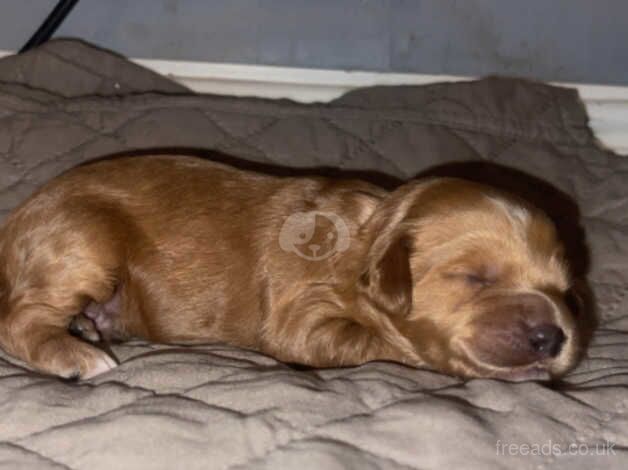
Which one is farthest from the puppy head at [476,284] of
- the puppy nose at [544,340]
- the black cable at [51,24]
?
the black cable at [51,24]

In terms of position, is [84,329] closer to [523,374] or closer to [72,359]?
[72,359]

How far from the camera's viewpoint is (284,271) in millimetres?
2418

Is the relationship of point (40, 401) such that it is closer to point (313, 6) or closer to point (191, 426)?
point (191, 426)

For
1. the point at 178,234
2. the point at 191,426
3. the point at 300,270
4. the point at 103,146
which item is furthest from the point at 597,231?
the point at 191,426

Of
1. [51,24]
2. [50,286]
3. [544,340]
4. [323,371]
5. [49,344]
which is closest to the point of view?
[544,340]

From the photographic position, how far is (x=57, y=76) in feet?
11.5

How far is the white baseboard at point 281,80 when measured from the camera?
3920 mm

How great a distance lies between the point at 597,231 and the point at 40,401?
1.91 metres

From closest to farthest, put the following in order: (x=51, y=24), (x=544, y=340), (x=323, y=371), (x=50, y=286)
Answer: (x=544, y=340) < (x=323, y=371) < (x=50, y=286) < (x=51, y=24)

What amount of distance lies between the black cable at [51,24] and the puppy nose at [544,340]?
7.85ft

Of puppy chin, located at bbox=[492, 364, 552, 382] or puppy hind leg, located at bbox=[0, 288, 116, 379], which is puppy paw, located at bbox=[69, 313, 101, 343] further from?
puppy chin, located at bbox=[492, 364, 552, 382]

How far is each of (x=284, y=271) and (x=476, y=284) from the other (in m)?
0.51

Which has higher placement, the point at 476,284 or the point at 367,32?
the point at 367,32

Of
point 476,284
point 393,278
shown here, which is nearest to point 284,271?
point 393,278
